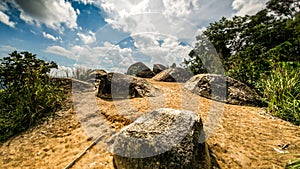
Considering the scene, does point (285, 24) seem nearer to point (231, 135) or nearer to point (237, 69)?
point (237, 69)

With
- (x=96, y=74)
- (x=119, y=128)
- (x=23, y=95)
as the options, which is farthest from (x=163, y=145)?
(x=96, y=74)

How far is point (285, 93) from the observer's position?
13.0ft

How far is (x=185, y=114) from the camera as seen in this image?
2.39 m

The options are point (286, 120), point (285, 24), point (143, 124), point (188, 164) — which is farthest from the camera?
point (285, 24)

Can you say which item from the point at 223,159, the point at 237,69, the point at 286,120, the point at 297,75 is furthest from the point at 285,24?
the point at 223,159

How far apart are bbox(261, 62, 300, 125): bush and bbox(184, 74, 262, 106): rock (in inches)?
16.5

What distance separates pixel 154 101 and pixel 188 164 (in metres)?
2.47

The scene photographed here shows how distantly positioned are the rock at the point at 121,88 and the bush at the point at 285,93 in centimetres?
285

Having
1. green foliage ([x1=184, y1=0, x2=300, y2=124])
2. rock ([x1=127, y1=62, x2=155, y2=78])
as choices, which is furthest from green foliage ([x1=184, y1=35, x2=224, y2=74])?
rock ([x1=127, y1=62, x2=155, y2=78])

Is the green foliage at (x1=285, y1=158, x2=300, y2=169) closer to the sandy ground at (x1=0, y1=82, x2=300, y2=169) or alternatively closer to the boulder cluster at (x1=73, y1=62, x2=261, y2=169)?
the sandy ground at (x1=0, y1=82, x2=300, y2=169)

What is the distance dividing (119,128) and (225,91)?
132 inches

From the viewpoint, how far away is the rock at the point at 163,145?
1883 millimetres

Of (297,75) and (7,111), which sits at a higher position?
(297,75)

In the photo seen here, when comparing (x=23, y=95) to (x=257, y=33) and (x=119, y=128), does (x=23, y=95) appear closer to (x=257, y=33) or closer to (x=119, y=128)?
(x=119, y=128)
